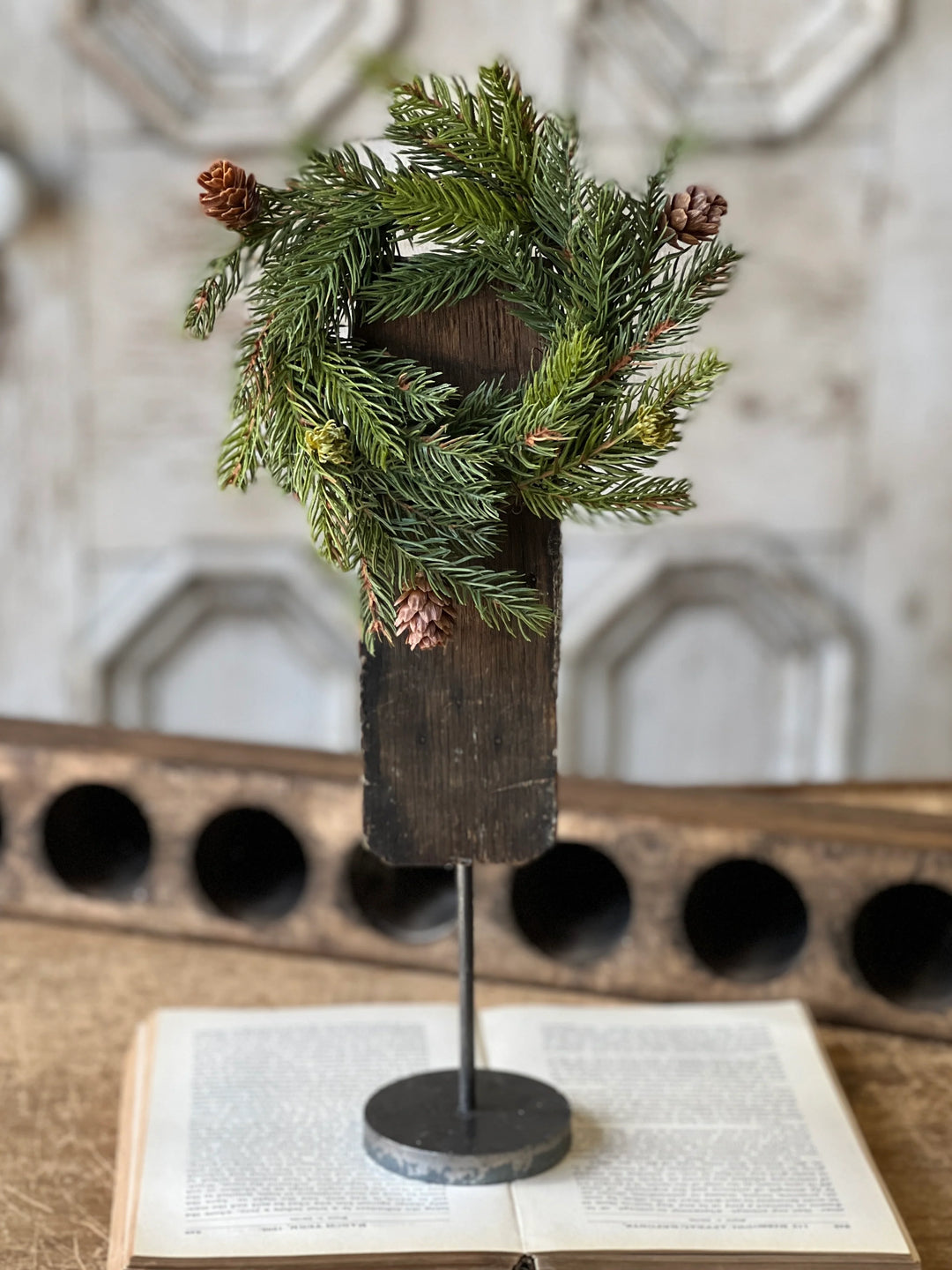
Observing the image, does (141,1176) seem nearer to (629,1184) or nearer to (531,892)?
(629,1184)

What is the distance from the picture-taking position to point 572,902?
1.04 meters

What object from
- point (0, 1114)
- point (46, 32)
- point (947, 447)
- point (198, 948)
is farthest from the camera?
point (947, 447)

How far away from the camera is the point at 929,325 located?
2035 millimetres

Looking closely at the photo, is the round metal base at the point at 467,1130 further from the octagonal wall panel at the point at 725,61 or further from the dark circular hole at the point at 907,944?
the octagonal wall panel at the point at 725,61

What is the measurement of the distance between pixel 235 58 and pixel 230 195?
4.65 ft

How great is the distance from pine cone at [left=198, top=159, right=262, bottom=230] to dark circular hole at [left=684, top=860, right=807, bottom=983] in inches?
20.1

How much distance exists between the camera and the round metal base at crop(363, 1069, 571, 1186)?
74 centimetres

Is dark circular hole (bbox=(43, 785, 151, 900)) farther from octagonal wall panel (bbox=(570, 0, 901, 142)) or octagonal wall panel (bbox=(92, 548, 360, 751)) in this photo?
octagonal wall panel (bbox=(570, 0, 901, 142))

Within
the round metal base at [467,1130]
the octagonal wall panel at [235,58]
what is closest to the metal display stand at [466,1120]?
the round metal base at [467,1130]

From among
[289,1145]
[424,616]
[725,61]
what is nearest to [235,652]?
[725,61]

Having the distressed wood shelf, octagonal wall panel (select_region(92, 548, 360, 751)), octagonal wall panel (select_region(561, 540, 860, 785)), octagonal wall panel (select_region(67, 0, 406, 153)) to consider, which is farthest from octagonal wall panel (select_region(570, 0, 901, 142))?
the distressed wood shelf

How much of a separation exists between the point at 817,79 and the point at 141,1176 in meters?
1.66

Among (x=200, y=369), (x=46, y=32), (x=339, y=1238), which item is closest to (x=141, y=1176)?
(x=339, y=1238)

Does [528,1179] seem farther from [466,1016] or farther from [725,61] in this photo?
[725,61]
